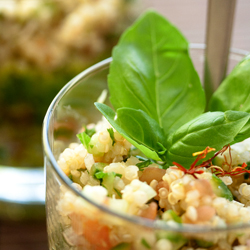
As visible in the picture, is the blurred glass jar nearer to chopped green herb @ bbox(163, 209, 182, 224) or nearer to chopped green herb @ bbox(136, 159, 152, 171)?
chopped green herb @ bbox(136, 159, 152, 171)

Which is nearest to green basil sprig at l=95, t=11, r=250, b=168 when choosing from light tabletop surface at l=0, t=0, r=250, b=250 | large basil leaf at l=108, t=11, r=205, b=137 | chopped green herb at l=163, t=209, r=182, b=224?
large basil leaf at l=108, t=11, r=205, b=137

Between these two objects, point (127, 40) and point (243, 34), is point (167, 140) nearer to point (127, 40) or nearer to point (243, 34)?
point (127, 40)

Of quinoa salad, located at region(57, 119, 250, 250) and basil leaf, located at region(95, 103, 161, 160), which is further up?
basil leaf, located at region(95, 103, 161, 160)

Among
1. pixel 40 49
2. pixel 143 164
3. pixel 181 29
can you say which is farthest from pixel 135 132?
pixel 181 29

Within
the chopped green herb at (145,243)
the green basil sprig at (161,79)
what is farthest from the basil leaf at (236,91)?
the chopped green herb at (145,243)

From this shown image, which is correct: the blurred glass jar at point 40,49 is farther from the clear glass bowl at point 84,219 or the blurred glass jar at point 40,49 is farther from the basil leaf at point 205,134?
the basil leaf at point 205,134
